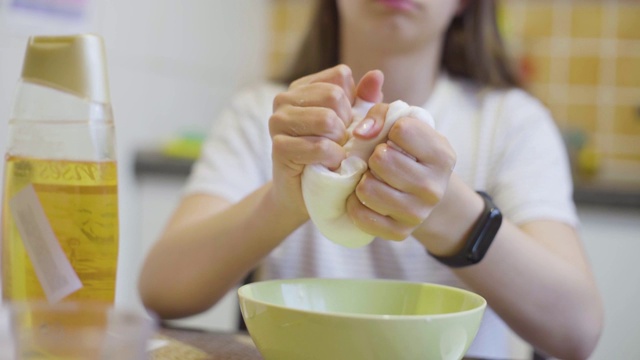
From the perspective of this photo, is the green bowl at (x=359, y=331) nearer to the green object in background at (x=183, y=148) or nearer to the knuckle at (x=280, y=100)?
the knuckle at (x=280, y=100)

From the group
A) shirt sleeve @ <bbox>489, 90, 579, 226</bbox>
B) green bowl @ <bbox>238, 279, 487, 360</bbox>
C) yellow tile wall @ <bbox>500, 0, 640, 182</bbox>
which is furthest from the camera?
yellow tile wall @ <bbox>500, 0, 640, 182</bbox>

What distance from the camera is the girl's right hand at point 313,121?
57cm

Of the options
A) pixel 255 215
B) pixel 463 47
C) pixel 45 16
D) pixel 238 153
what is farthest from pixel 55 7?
pixel 255 215

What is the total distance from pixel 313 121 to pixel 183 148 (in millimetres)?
1206

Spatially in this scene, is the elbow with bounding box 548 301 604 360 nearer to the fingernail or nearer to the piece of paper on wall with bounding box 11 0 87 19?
the fingernail

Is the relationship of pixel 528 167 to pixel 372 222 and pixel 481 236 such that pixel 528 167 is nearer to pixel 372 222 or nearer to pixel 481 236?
pixel 481 236

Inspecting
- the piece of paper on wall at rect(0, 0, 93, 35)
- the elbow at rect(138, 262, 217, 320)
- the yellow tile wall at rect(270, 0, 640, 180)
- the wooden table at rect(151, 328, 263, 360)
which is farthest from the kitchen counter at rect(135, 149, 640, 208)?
the wooden table at rect(151, 328, 263, 360)

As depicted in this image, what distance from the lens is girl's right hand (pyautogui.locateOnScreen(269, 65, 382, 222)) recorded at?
57cm

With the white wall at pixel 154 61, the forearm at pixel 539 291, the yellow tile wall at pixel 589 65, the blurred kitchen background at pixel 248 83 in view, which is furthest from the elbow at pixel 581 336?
the yellow tile wall at pixel 589 65

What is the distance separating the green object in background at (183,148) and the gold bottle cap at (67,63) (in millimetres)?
1171

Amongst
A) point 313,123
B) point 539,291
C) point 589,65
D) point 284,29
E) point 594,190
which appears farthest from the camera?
point 284,29

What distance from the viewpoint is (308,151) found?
0.57 metres

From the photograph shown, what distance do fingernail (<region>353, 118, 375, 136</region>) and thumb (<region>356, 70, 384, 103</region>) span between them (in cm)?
5

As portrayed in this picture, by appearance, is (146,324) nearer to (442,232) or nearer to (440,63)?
(442,232)
